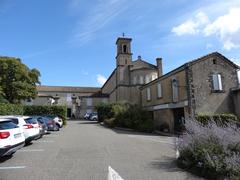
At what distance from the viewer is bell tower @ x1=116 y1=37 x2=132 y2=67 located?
4638 centimetres

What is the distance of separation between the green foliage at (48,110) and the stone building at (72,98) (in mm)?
27576

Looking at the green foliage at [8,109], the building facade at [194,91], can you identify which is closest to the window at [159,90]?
the building facade at [194,91]

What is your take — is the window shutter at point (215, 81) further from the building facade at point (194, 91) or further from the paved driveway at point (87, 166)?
the paved driveway at point (87, 166)

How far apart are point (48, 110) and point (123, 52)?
19657 mm

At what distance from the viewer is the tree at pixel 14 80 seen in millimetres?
35781

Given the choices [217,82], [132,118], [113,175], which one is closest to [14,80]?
[132,118]

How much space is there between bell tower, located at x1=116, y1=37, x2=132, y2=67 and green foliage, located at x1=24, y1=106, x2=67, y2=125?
17344 millimetres

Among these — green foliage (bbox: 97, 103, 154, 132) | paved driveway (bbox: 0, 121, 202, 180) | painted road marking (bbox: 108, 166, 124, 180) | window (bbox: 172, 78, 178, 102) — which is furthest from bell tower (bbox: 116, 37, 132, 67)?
painted road marking (bbox: 108, 166, 124, 180)

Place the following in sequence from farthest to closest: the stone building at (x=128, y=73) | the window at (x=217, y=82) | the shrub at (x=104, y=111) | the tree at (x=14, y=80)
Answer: the stone building at (x=128, y=73) < the shrub at (x=104, y=111) < the tree at (x=14, y=80) < the window at (x=217, y=82)

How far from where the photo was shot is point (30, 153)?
10.4 m

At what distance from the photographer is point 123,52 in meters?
46.4

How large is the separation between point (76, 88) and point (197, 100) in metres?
58.4

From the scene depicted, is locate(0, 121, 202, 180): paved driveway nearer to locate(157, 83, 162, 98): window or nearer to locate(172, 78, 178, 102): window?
locate(172, 78, 178, 102): window

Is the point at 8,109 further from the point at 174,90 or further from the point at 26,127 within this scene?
the point at 174,90
